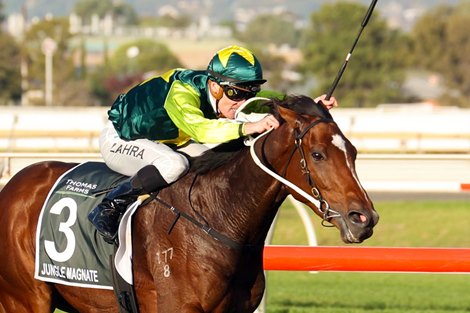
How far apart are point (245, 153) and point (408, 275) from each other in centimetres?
667

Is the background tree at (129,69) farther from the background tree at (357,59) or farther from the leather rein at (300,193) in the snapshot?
the leather rein at (300,193)

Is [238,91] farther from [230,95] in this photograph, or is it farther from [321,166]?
[321,166]

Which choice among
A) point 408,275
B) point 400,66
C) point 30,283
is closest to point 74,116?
point 408,275

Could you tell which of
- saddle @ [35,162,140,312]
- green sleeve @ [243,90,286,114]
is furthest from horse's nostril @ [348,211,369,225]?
saddle @ [35,162,140,312]

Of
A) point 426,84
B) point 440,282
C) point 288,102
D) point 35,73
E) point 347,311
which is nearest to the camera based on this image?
point 288,102

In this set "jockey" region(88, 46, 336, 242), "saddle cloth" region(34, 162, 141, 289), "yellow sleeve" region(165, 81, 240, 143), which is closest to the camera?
"yellow sleeve" region(165, 81, 240, 143)

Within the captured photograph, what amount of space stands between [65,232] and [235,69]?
3.62ft

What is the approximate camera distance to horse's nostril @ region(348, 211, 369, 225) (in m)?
4.35

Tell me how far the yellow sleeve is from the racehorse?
5.9 inches

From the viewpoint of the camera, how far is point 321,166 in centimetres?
453

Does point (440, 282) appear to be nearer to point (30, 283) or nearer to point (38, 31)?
point (30, 283)

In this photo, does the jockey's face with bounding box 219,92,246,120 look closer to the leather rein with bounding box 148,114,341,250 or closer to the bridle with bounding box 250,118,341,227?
the leather rein with bounding box 148,114,341,250

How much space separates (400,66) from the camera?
2763 inches

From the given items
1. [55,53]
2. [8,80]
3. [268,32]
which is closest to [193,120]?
[8,80]
